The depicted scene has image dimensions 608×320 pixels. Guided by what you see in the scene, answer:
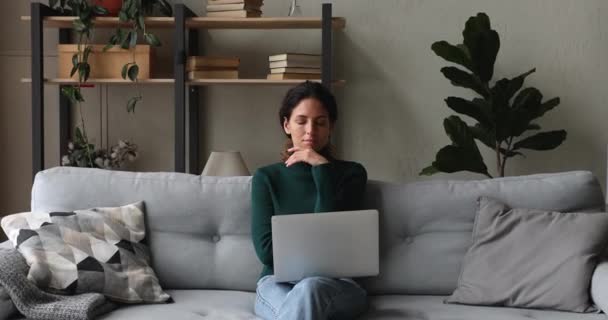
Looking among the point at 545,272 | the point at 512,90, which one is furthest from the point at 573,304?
the point at 512,90

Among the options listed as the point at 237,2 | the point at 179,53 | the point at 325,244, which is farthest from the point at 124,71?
the point at 325,244

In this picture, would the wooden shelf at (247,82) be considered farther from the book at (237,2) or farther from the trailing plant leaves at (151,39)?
the book at (237,2)

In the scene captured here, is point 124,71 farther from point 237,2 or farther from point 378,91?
point 378,91

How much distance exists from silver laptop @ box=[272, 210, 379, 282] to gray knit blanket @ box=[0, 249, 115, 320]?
53cm

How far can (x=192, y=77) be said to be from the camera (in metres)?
3.85

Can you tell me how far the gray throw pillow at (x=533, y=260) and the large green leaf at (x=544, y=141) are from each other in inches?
59.2

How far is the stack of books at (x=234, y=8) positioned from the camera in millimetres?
3816

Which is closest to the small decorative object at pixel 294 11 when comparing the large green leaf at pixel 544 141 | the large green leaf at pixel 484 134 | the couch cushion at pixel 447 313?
the large green leaf at pixel 484 134

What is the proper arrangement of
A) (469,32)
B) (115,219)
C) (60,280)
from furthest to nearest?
(469,32) → (115,219) → (60,280)

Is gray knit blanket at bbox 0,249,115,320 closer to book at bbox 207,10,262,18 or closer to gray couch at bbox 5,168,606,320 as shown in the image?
gray couch at bbox 5,168,606,320

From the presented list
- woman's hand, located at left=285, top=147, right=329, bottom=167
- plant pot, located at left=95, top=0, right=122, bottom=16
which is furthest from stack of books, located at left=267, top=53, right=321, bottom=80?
woman's hand, located at left=285, top=147, right=329, bottom=167

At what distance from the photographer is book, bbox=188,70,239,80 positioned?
386 cm

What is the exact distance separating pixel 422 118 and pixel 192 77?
50.0 inches

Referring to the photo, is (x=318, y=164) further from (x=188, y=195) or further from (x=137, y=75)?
(x=137, y=75)
